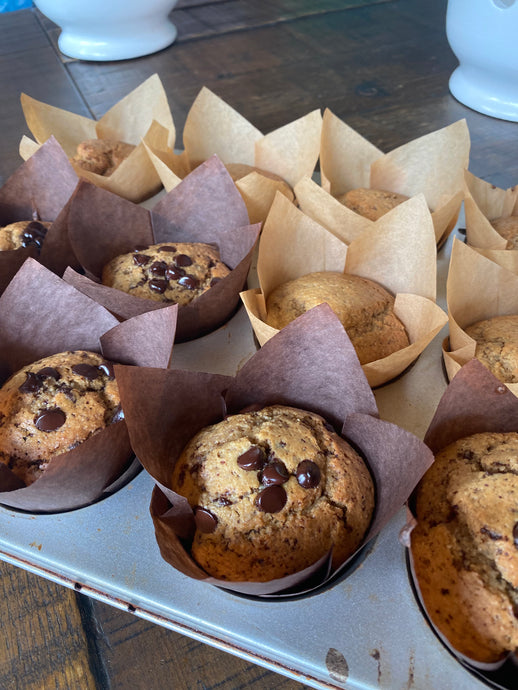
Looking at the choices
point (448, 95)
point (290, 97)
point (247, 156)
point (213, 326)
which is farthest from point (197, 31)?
point (213, 326)

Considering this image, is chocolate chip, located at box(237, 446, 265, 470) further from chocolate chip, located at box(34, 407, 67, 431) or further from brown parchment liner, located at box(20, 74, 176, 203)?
brown parchment liner, located at box(20, 74, 176, 203)

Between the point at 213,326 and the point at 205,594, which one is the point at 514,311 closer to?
the point at 213,326

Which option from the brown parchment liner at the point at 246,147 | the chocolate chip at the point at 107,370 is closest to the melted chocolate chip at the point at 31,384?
the chocolate chip at the point at 107,370

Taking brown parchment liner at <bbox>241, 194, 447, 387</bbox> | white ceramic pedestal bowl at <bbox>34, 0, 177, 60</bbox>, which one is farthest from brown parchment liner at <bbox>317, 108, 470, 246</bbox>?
white ceramic pedestal bowl at <bbox>34, 0, 177, 60</bbox>

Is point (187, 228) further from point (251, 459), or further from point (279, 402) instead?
point (251, 459)

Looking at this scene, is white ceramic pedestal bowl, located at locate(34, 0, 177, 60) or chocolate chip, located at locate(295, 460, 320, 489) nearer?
chocolate chip, located at locate(295, 460, 320, 489)

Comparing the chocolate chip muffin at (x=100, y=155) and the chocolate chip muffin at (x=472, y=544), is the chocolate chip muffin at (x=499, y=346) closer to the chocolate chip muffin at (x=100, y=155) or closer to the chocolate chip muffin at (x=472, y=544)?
the chocolate chip muffin at (x=472, y=544)
